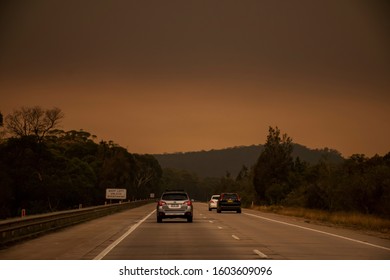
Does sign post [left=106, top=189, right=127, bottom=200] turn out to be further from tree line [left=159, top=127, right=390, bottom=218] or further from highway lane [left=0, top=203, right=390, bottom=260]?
highway lane [left=0, top=203, right=390, bottom=260]

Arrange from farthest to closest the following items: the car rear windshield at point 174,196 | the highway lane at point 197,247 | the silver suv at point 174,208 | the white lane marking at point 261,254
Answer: the car rear windshield at point 174,196
the silver suv at point 174,208
the highway lane at point 197,247
the white lane marking at point 261,254

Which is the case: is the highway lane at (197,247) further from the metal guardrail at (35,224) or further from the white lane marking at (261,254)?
the metal guardrail at (35,224)

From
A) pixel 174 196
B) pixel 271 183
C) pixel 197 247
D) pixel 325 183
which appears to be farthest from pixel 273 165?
pixel 197 247

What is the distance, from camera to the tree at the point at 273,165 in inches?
3952

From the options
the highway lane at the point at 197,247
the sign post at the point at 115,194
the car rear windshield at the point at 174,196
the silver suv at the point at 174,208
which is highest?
the sign post at the point at 115,194

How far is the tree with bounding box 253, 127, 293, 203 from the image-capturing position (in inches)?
3952

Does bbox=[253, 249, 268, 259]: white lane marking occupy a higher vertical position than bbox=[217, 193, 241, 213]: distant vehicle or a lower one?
lower

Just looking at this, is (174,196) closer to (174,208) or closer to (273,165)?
(174,208)

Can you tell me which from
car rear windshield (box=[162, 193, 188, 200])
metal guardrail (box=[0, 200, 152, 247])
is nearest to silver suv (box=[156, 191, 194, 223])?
car rear windshield (box=[162, 193, 188, 200])

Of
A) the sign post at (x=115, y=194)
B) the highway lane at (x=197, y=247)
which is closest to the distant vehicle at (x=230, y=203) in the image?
the highway lane at (x=197, y=247)

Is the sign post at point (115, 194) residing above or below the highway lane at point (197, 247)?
above

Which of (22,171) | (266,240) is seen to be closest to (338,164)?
(22,171)

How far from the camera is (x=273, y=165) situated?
100438mm
